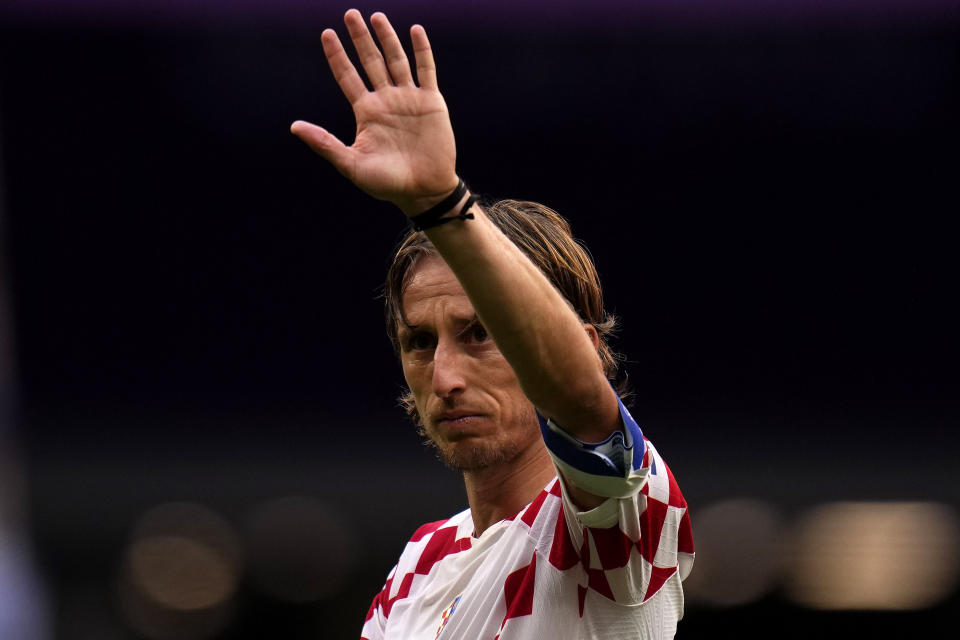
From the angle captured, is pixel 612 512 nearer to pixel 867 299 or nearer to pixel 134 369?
pixel 867 299

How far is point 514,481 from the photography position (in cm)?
268

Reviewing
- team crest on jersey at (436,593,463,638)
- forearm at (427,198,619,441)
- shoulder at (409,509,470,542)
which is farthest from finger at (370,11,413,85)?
shoulder at (409,509,470,542)

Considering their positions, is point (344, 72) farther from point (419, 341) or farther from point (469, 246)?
point (419, 341)

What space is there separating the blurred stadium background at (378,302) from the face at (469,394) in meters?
4.81

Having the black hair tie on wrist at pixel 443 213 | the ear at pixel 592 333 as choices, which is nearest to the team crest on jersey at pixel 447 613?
the ear at pixel 592 333

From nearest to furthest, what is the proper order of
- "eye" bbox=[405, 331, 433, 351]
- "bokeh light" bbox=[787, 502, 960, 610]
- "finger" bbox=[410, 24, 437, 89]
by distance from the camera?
1. "finger" bbox=[410, 24, 437, 89]
2. "eye" bbox=[405, 331, 433, 351]
3. "bokeh light" bbox=[787, 502, 960, 610]

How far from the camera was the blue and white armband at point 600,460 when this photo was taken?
199 centimetres

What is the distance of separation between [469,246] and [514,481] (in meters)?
0.93

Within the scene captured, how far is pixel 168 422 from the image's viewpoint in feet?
25.8

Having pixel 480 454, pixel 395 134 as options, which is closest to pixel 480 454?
pixel 480 454

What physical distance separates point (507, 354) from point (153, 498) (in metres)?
6.28

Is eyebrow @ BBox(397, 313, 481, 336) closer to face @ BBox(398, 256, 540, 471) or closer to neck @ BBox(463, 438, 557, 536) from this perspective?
face @ BBox(398, 256, 540, 471)

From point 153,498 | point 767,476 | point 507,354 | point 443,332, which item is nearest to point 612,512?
point 507,354

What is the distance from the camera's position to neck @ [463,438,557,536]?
2.67 meters
